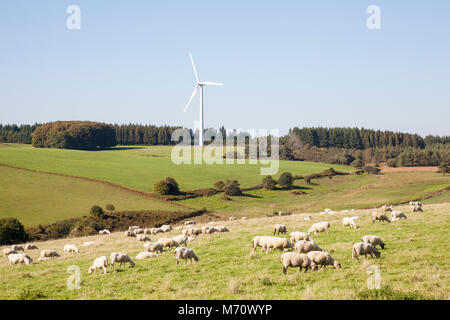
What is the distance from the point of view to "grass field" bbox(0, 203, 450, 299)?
11883mm

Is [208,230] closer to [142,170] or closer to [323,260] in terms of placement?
[323,260]

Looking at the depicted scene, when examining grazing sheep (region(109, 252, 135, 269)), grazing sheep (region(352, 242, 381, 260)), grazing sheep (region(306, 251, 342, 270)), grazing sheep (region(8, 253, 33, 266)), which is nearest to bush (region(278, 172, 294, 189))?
grazing sheep (region(8, 253, 33, 266))

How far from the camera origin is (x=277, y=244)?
59.2ft

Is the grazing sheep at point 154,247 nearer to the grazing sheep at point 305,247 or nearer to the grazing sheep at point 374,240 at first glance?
the grazing sheep at point 305,247

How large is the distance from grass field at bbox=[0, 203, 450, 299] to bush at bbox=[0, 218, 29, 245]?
27322mm

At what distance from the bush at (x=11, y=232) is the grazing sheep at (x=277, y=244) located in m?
37.0

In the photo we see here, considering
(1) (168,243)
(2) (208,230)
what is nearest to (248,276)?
(1) (168,243)

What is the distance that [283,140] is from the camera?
583 feet

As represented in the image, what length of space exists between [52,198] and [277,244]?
60.8 meters

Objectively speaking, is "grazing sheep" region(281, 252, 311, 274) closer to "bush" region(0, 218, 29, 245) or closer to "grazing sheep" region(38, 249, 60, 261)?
"grazing sheep" region(38, 249, 60, 261)

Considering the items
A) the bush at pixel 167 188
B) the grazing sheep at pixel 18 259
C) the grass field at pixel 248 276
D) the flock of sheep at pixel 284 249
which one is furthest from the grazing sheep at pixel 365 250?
the bush at pixel 167 188

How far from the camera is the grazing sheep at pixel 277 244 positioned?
58.9 ft
